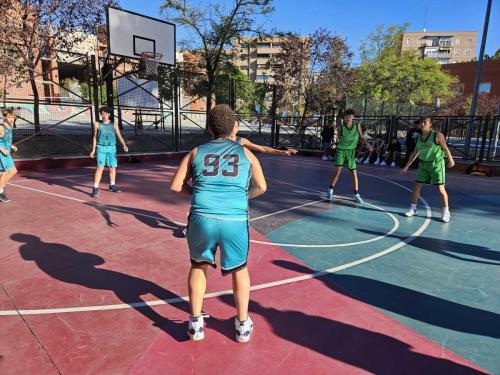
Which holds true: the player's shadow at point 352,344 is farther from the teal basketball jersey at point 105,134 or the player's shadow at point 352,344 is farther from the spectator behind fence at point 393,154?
the spectator behind fence at point 393,154

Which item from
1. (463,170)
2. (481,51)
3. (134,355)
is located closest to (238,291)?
(134,355)

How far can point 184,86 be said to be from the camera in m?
19.4

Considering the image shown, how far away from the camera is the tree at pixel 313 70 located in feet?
71.8

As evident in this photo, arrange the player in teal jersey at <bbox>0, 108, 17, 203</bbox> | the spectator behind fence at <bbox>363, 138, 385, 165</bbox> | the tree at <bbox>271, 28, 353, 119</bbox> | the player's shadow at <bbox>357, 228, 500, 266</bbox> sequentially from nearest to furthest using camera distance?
the player's shadow at <bbox>357, 228, 500, 266</bbox>
the player in teal jersey at <bbox>0, 108, 17, 203</bbox>
the spectator behind fence at <bbox>363, 138, 385, 165</bbox>
the tree at <bbox>271, 28, 353, 119</bbox>

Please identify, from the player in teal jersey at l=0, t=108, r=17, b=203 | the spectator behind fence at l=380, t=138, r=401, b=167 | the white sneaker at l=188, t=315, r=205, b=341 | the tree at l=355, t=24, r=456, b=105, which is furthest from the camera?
the tree at l=355, t=24, r=456, b=105

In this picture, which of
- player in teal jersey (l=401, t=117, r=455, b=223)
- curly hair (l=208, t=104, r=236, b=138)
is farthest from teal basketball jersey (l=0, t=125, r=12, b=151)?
player in teal jersey (l=401, t=117, r=455, b=223)

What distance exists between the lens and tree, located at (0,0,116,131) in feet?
41.7

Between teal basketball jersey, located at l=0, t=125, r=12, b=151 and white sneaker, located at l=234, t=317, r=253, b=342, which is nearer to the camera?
white sneaker, located at l=234, t=317, r=253, b=342

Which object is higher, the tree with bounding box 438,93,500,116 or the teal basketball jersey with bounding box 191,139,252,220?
the tree with bounding box 438,93,500,116

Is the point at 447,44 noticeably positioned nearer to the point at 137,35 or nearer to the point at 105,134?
the point at 137,35

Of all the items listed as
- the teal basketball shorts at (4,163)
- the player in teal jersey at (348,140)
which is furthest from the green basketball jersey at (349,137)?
the teal basketball shorts at (4,163)

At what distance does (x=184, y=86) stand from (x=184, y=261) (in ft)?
54.5

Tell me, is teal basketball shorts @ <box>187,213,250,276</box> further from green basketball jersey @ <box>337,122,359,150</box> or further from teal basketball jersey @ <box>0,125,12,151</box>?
teal basketball jersey @ <box>0,125,12,151</box>

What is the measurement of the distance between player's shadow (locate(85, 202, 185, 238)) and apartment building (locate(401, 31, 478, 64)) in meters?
93.3
